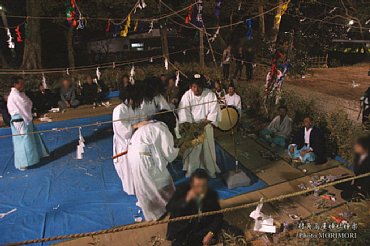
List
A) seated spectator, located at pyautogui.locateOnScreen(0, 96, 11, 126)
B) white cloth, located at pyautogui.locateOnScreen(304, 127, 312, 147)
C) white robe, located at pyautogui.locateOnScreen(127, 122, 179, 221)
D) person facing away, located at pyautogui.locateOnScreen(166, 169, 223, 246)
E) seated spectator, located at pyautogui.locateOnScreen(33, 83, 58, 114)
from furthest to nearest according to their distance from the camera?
1. seated spectator, located at pyautogui.locateOnScreen(33, 83, 58, 114)
2. seated spectator, located at pyautogui.locateOnScreen(0, 96, 11, 126)
3. white cloth, located at pyautogui.locateOnScreen(304, 127, 312, 147)
4. white robe, located at pyautogui.locateOnScreen(127, 122, 179, 221)
5. person facing away, located at pyautogui.locateOnScreen(166, 169, 223, 246)

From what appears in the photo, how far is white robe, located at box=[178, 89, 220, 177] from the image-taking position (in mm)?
5727

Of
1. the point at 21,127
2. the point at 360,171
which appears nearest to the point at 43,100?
the point at 21,127

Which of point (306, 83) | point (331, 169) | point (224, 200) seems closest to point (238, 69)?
point (306, 83)

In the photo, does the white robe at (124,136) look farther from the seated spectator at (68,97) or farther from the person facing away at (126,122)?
the seated spectator at (68,97)

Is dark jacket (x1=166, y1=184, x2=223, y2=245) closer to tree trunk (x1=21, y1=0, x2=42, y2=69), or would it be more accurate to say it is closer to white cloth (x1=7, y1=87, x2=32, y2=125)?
white cloth (x1=7, y1=87, x2=32, y2=125)

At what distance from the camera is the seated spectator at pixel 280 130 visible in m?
7.02

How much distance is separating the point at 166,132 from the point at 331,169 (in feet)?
11.5

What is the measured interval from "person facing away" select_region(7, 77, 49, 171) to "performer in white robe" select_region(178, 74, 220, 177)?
122 inches

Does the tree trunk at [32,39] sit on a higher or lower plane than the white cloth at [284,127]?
higher

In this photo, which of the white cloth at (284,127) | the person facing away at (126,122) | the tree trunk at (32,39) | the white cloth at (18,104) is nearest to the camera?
the person facing away at (126,122)

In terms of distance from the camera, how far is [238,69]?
14.5 meters

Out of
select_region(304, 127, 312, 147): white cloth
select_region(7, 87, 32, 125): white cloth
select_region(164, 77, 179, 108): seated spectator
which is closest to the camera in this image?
select_region(7, 87, 32, 125): white cloth

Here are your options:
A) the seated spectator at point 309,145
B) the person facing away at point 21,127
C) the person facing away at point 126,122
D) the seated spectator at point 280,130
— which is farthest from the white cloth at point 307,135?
the person facing away at point 21,127

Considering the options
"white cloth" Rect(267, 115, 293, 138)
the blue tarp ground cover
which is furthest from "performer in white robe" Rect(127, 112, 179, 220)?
"white cloth" Rect(267, 115, 293, 138)
